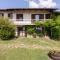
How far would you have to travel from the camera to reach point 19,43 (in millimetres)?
38062

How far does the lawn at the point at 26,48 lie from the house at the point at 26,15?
19.2 feet

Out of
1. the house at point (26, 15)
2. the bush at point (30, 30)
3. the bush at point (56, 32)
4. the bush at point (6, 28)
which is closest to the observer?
the bush at point (6, 28)

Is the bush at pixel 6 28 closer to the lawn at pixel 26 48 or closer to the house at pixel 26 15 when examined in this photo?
the lawn at pixel 26 48

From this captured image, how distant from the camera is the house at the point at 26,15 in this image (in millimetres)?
47234

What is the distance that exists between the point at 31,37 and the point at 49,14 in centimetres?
780

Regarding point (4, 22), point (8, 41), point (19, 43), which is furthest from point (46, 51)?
point (4, 22)

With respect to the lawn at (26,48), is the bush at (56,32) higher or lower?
higher

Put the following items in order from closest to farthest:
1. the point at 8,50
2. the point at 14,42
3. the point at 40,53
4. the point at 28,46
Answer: the point at 40,53, the point at 8,50, the point at 28,46, the point at 14,42

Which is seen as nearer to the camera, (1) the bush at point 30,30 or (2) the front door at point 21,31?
(1) the bush at point 30,30

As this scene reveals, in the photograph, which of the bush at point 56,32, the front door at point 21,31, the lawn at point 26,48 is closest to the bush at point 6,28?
the lawn at point 26,48

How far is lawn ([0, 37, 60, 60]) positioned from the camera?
30.2 metres

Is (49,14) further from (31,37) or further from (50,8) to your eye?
(31,37)

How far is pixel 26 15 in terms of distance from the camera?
162ft

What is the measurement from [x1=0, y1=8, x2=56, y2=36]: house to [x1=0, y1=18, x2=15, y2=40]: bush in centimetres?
426
